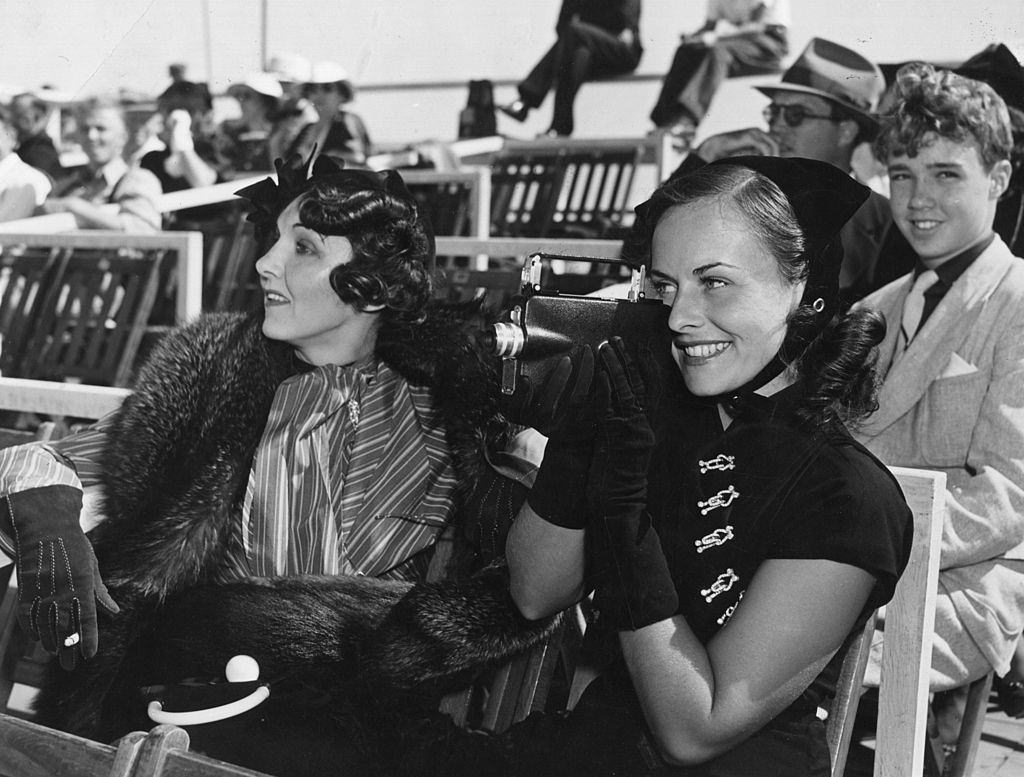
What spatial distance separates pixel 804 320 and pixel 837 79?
6.31ft

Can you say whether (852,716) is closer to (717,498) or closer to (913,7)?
(717,498)

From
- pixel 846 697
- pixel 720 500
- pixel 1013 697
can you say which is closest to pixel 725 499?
pixel 720 500

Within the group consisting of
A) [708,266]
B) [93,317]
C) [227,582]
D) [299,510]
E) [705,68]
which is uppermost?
[705,68]

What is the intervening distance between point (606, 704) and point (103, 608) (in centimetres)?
95

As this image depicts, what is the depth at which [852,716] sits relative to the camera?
1651 millimetres

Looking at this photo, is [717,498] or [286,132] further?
[286,132]

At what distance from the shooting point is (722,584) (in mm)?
1522

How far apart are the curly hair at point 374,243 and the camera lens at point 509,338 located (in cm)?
60

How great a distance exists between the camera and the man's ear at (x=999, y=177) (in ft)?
7.80

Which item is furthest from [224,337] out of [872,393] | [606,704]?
[872,393]

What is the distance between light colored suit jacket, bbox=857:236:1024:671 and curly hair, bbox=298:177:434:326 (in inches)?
37.8

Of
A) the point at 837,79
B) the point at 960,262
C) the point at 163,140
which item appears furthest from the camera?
the point at 163,140

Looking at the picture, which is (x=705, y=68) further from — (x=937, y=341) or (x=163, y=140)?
(x=163, y=140)

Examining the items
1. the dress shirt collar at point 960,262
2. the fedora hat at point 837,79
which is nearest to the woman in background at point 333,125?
the fedora hat at point 837,79
